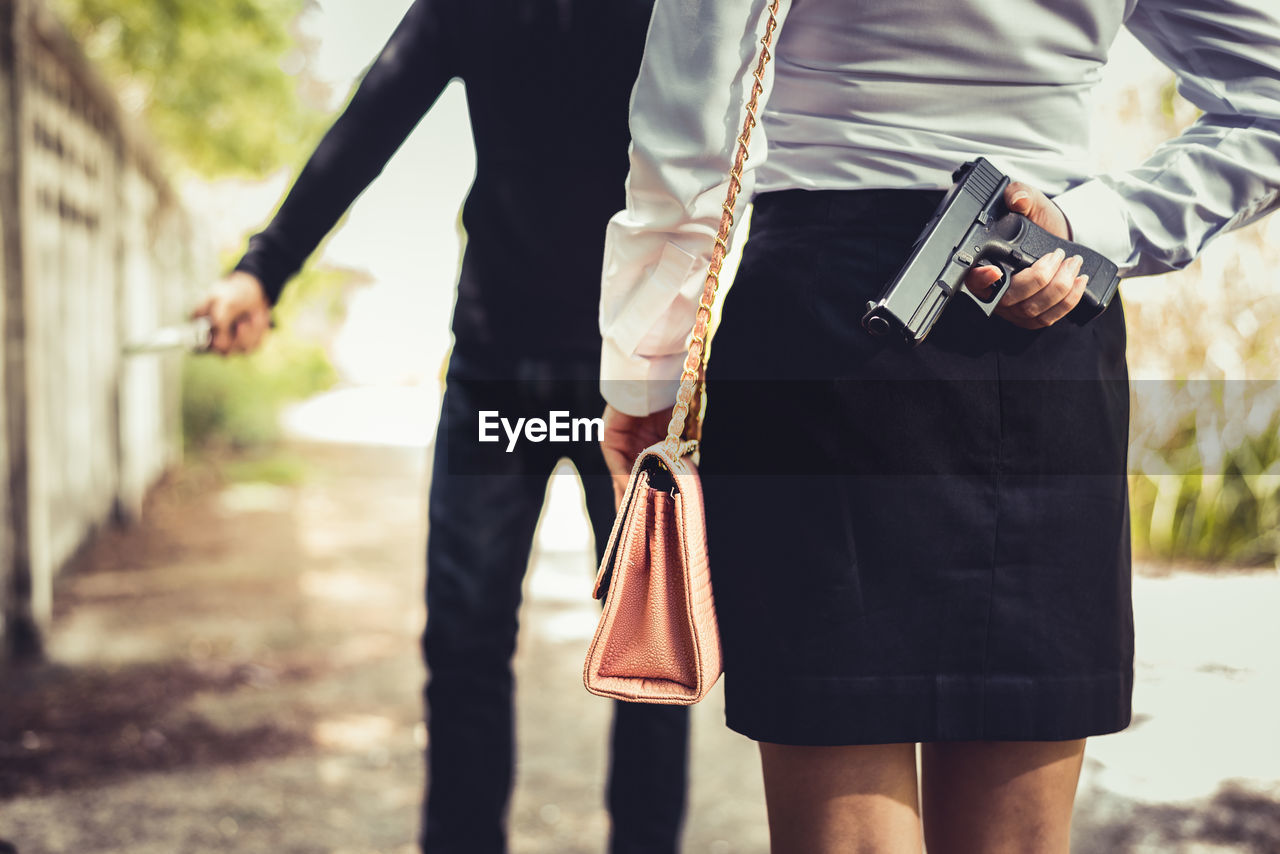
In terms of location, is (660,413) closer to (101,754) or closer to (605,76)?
(605,76)

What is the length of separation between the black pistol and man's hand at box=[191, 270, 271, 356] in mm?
1382

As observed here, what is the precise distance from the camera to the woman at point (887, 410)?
3.77 feet

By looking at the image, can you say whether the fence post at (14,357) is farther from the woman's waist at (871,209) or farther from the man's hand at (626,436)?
the woman's waist at (871,209)

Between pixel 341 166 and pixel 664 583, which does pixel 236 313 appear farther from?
pixel 664 583

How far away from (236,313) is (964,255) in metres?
1.45

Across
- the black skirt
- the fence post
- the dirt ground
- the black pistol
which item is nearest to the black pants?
the dirt ground

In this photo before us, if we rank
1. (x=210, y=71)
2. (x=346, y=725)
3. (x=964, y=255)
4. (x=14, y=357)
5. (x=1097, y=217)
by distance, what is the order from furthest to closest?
(x=210, y=71) < (x=14, y=357) < (x=346, y=725) < (x=1097, y=217) < (x=964, y=255)

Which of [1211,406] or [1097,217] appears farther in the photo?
[1211,406]

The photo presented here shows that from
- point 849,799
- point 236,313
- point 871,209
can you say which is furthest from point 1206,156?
point 236,313

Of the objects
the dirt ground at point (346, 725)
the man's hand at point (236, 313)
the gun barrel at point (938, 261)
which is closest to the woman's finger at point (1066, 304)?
the gun barrel at point (938, 261)

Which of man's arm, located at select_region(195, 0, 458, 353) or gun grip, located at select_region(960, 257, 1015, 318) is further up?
man's arm, located at select_region(195, 0, 458, 353)

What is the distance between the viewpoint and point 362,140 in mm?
2074

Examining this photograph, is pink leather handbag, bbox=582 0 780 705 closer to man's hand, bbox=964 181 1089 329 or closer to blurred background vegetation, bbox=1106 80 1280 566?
man's hand, bbox=964 181 1089 329

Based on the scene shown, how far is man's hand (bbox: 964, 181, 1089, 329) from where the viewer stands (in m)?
1.13
